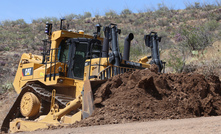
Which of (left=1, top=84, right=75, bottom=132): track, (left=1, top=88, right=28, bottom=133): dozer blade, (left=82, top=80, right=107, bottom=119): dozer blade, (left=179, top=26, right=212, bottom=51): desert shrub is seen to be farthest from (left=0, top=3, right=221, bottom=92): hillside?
(left=1, top=88, right=28, bottom=133): dozer blade

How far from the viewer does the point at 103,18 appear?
41062 mm

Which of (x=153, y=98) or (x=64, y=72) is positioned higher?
(x=64, y=72)

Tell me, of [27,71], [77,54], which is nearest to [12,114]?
[27,71]

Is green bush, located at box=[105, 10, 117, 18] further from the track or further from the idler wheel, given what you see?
the idler wheel

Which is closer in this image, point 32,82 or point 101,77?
point 101,77

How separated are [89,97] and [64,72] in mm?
2915

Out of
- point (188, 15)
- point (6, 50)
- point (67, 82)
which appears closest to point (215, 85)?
point (67, 82)

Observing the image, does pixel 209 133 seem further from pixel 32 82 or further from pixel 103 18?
pixel 103 18

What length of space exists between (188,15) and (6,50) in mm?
20823

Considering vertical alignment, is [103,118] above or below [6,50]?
below

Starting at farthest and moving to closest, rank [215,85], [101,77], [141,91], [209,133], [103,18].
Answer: [103,18], [101,77], [215,85], [141,91], [209,133]

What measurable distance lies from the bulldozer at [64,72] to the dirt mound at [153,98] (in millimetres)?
1063

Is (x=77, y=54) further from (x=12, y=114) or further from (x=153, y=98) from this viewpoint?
(x=153, y=98)

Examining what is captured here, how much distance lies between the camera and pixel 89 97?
23.2 ft
